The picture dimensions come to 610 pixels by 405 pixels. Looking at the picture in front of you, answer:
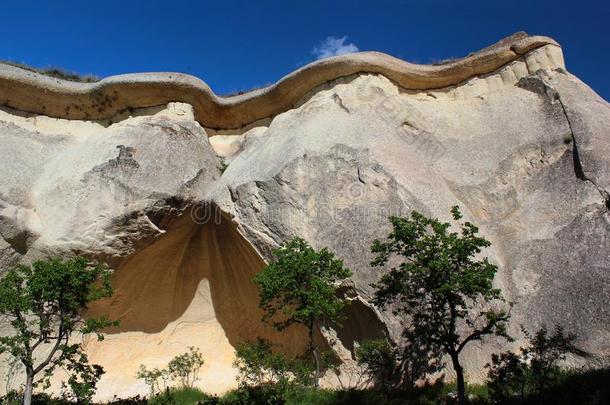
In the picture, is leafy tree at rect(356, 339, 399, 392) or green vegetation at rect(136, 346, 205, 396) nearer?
leafy tree at rect(356, 339, 399, 392)

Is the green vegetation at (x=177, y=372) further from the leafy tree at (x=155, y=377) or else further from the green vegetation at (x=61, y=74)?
the green vegetation at (x=61, y=74)

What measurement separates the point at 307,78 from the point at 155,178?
483cm

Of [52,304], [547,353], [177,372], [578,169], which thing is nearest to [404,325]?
[547,353]

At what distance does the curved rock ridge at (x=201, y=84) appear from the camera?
554 inches

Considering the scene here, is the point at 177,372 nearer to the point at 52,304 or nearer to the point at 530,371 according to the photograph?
the point at 52,304

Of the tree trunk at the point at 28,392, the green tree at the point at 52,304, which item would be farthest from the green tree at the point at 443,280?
the tree trunk at the point at 28,392

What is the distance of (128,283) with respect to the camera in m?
13.1

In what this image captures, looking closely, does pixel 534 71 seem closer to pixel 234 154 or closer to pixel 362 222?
pixel 362 222

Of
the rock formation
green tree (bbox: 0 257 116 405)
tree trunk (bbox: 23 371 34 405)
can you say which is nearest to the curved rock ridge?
the rock formation

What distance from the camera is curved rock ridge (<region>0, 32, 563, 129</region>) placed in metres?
14.1

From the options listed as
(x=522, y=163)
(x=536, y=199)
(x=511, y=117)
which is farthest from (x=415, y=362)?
(x=511, y=117)

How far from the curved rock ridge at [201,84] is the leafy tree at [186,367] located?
6.92 meters

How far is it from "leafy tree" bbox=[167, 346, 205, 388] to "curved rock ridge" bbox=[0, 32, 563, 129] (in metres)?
6.92

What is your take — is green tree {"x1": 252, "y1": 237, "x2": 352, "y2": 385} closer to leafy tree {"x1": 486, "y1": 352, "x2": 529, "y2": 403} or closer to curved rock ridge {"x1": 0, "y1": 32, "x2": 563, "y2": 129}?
leafy tree {"x1": 486, "y1": 352, "x2": 529, "y2": 403}
